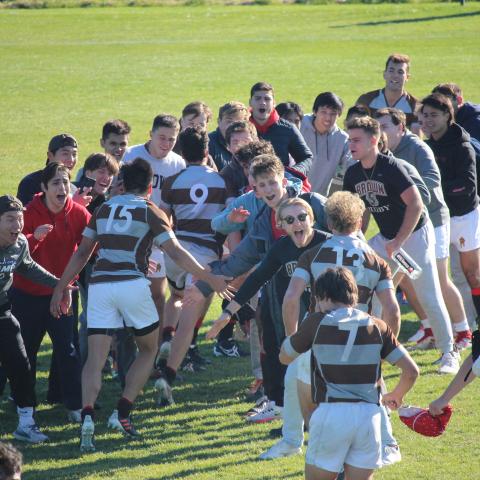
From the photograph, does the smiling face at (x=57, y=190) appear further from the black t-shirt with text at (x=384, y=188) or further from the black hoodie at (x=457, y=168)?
the black hoodie at (x=457, y=168)

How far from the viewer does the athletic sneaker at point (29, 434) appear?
27.7ft

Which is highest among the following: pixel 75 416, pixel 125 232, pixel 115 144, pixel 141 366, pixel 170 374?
pixel 115 144

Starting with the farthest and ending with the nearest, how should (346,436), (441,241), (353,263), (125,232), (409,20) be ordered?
(409,20), (441,241), (125,232), (353,263), (346,436)

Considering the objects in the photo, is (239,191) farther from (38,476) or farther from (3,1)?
(3,1)

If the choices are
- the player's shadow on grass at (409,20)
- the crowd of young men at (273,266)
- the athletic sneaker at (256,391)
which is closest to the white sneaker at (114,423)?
the crowd of young men at (273,266)

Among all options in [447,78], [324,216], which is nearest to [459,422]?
[324,216]

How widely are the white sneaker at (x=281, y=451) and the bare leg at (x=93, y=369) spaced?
1428 millimetres

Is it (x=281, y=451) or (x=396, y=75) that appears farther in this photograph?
(x=396, y=75)

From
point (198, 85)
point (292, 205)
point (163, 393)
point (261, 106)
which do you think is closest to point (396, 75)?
point (261, 106)

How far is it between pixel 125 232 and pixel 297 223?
4.78ft

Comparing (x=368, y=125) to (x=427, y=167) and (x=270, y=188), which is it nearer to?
(x=427, y=167)

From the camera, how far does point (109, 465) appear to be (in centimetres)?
784

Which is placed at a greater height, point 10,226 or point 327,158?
point 327,158

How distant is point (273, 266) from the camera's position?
314 inches
